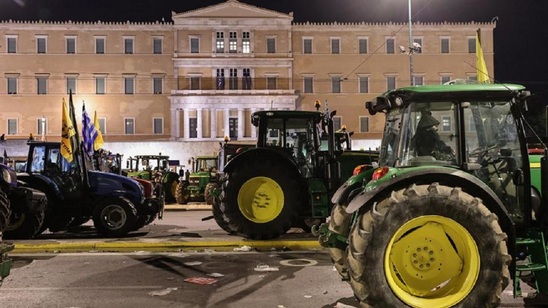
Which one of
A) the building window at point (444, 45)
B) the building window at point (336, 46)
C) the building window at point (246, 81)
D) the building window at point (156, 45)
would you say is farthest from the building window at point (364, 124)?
the building window at point (156, 45)

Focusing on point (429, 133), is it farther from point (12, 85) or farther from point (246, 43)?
point (12, 85)

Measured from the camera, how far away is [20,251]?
31.8 ft

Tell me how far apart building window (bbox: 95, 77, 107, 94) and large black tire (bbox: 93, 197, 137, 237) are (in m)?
45.2

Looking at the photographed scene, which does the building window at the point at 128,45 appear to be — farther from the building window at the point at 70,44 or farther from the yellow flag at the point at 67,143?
the yellow flag at the point at 67,143

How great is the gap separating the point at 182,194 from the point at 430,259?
64.2 ft


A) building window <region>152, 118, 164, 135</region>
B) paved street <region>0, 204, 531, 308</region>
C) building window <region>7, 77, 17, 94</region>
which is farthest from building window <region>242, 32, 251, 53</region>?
A: paved street <region>0, 204, 531, 308</region>

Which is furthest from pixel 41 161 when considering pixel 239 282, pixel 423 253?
pixel 423 253

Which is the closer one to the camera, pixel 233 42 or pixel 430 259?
pixel 430 259

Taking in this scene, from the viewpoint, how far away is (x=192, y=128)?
54000mm

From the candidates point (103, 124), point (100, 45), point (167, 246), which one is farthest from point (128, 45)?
point (167, 246)

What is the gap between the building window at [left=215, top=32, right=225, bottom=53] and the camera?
54.8 metres

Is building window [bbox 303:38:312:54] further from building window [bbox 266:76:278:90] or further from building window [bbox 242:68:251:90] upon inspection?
building window [bbox 242:68:251:90]

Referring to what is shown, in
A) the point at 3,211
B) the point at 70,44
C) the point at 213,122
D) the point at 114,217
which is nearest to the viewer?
the point at 3,211

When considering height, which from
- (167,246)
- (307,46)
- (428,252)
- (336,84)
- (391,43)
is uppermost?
(391,43)
